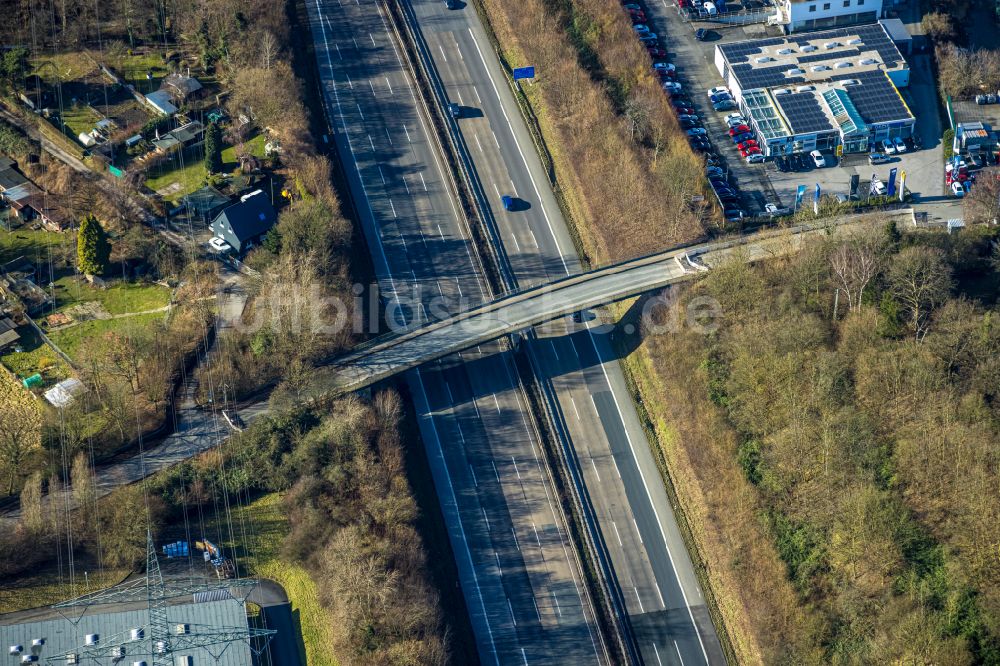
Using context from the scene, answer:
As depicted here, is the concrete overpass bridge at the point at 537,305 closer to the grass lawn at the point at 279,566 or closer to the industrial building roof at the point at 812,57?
the grass lawn at the point at 279,566

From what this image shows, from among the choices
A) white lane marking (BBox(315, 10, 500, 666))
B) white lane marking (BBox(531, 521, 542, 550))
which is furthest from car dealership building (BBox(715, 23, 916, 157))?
white lane marking (BBox(531, 521, 542, 550))

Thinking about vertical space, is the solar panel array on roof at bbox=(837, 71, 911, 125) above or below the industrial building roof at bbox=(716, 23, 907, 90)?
below

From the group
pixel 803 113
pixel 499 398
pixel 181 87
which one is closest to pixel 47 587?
pixel 499 398

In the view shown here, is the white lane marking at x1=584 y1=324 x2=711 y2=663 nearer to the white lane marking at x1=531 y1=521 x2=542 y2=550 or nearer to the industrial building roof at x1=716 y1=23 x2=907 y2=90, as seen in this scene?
the white lane marking at x1=531 y1=521 x2=542 y2=550

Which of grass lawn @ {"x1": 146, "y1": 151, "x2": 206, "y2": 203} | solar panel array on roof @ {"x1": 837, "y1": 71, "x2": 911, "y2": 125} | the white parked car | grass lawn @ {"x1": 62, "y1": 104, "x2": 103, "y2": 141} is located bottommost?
the white parked car

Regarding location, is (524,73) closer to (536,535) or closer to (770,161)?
(770,161)

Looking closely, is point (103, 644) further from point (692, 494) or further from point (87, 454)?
point (692, 494)

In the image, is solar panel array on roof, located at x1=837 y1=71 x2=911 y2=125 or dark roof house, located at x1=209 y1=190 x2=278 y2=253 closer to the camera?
dark roof house, located at x1=209 y1=190 x2=278 y2=253

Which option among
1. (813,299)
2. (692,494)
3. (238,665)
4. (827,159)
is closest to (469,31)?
(827,159)
